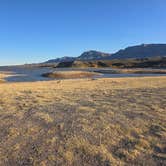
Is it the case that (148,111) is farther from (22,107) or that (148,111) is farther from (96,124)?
(22,107)

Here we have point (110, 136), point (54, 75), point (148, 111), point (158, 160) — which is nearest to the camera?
point (158, 160)

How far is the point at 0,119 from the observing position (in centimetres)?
1188

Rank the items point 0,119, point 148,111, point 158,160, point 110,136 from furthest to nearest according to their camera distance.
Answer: point 148,111, point 0,119, point 110,136, point 158,160

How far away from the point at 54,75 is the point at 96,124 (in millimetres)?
48951

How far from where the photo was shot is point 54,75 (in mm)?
59031

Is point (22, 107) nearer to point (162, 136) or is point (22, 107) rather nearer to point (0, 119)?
point (0, 119)

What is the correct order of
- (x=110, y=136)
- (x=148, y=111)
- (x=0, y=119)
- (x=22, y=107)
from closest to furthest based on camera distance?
(x=110, y=136)
(x=0, y=119)
(x=148, y=111)
(x=22, y=107)

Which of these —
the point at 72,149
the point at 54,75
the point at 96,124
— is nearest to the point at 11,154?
the point at 72,149

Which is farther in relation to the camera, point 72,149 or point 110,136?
point 110,136

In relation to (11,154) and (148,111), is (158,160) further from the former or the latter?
(148,111)

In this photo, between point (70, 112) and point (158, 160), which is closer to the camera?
point (158, 160)

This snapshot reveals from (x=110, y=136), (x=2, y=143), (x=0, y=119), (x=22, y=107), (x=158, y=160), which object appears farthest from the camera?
(x=22, y=107)

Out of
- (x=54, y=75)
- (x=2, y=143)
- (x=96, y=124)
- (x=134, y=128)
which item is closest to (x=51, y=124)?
(x=96, y=124)

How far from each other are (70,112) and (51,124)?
2393 millimetres
